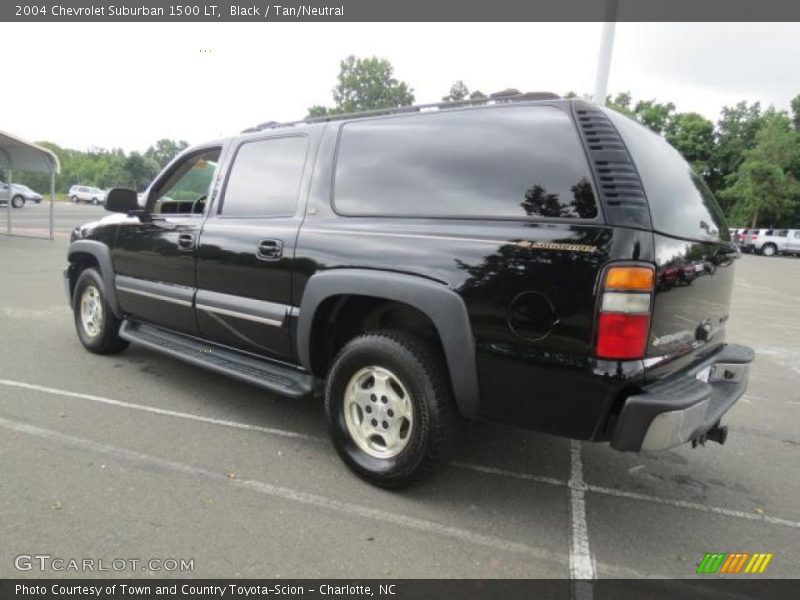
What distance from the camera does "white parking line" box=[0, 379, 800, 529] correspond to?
3.01 m

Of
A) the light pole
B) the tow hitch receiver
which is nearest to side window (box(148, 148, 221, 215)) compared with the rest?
the tow hitch receiver

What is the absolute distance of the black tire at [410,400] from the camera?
280 centimetres

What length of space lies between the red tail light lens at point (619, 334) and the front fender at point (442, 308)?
581 mm

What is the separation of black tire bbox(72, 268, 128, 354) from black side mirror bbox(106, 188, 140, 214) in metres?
0.78

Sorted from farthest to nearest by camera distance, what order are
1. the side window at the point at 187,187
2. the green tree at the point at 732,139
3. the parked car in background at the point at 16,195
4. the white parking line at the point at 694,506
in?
the green tree at the point at 732,139
the parked car in background at the point at 16,195
the side window at the point at 187,187
the white parking line at the point at 694,506

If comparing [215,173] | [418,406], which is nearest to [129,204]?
[215,173]

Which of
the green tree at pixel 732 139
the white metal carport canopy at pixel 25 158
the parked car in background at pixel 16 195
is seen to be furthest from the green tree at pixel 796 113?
the parked car in background at pixel 16 195

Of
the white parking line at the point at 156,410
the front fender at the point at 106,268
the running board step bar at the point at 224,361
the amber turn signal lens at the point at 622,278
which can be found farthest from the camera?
the front fender at the point at 106,268

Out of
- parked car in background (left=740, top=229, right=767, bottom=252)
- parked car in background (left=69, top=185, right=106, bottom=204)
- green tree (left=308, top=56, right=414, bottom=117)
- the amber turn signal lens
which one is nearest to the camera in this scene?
the amber turn signal lens

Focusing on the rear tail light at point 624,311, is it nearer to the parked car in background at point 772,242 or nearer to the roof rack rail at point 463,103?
the roof rack rail at point 463,103

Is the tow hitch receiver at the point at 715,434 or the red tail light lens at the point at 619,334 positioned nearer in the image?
the red tail light lens at the point at 619,334

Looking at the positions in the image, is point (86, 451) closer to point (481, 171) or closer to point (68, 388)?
point (68, 388)

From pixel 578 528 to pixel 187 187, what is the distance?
3.85 meters
